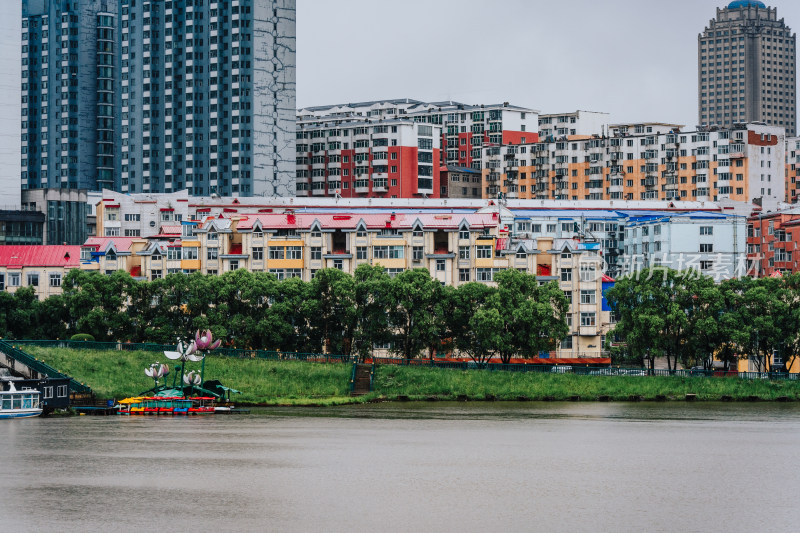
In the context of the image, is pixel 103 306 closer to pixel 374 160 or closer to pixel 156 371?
pixel 156 371

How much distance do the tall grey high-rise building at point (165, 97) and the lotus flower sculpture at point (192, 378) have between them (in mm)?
97007

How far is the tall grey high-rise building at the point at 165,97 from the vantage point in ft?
606

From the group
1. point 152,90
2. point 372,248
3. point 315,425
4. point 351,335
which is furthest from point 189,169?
point 315,425

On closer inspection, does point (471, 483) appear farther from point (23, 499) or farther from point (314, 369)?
point (314, 369)

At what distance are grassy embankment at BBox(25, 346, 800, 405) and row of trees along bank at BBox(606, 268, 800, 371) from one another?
377cm

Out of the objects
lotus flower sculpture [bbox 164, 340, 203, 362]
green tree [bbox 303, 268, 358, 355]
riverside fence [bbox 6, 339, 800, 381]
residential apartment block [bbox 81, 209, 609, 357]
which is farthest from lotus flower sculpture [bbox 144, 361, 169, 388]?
residential apartment block [bbox 81, 209, 609, 357]

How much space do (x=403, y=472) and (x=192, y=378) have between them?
105 feet

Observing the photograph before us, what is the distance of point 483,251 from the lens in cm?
11338

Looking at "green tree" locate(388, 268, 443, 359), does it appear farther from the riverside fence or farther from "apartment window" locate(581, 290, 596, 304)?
"apartment window" locate(581, 290, 596, 304)

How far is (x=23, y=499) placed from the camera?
49.9 meters

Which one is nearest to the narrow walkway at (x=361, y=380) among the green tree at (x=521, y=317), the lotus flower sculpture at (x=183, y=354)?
the green tree at (x=521, y=317)

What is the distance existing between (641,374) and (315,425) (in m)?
32.0

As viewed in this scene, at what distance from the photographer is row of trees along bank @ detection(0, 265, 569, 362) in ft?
326

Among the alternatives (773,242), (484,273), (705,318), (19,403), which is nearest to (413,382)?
(484,273)
